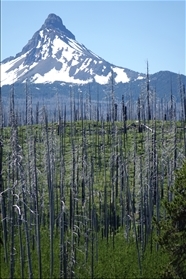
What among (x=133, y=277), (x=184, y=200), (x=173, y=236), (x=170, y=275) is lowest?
(x=133, y=277)

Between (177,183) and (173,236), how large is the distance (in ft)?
8.30

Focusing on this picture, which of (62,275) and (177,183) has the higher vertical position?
(177,183)

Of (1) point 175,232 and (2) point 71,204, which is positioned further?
(2) point 71,204

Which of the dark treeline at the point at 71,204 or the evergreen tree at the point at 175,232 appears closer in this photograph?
the evergreen tree at the point at 175,232

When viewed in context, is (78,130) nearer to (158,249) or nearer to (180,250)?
(158,249)

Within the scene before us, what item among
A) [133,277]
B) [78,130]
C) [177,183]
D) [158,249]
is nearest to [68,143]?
[78,130]

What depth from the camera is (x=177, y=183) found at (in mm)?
23875

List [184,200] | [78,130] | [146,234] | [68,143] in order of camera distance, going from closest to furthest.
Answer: [184,200]
[146,234]
[68,143]
[78,130]

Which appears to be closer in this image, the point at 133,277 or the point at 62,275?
the point at 62,275

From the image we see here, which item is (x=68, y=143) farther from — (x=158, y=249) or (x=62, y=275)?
(x=62, y=275)

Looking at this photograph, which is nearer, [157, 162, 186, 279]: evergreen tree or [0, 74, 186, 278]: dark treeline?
[157, 162, 186, 279]: evergreen tree

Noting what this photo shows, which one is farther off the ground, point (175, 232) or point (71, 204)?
point (175, 232)

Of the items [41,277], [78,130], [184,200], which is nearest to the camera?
[184,200]

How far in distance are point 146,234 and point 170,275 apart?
58.9ft
